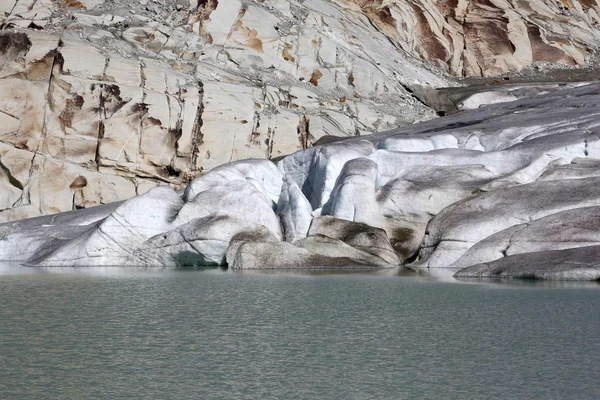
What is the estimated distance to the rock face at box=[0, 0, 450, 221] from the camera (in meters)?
41.3

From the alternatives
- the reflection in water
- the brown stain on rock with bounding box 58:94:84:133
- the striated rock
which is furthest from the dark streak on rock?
the striated rock

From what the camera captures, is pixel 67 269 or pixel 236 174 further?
pixel 236 174

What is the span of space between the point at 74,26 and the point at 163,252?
23453mm

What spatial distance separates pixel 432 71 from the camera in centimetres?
6203

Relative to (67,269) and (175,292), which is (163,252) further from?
(175,292)

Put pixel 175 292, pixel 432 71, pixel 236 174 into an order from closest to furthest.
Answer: pixel 175 292 < pixel 236 174 < pixel 432 71

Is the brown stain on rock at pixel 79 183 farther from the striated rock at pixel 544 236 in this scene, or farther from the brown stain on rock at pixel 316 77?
the striated rock at pixel 544 236

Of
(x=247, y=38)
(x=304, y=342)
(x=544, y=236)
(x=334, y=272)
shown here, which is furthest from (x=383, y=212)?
(x=247, y=38)

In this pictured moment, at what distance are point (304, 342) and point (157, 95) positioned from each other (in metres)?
32.0

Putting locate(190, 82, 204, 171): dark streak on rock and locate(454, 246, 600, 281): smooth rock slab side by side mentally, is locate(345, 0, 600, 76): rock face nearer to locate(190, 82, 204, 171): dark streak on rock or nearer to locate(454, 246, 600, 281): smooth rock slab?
locate(190, 82, 204, 171): dark streak on rock

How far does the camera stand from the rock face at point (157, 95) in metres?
41.3

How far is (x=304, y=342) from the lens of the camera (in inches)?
487

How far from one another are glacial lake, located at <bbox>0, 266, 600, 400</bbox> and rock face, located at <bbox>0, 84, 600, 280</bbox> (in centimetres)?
425

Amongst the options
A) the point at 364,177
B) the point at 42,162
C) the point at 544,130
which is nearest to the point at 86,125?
the point at 42,162
